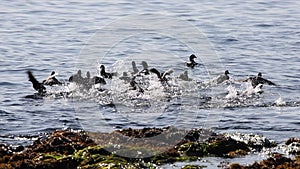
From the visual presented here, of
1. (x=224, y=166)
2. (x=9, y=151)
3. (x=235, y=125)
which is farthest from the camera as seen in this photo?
(x=235, y=125)

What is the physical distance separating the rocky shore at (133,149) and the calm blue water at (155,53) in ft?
4.97

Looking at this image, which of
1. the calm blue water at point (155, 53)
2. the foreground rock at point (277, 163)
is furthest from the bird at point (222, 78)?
the foreground rock at point (277, 163)

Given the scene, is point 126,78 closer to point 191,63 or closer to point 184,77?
point 184,77

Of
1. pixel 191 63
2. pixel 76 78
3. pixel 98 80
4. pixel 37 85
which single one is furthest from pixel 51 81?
pixel 191 63

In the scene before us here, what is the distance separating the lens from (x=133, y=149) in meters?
16.1

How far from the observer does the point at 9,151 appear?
16281 mm

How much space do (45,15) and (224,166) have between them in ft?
94.7

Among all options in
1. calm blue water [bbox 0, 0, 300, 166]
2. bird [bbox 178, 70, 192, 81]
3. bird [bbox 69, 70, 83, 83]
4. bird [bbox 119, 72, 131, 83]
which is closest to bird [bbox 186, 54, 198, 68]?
calm blue water [bbox 0, 0, 300, 166]

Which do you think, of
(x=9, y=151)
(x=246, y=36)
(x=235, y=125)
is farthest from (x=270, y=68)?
(x=9, y=151)

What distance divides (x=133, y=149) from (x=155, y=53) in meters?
16.4

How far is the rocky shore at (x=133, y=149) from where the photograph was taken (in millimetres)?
15234

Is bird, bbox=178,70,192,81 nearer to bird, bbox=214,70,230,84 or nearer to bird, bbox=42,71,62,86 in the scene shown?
bird, bbox=214,70,230,84

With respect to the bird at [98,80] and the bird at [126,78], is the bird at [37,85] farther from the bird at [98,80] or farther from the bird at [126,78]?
the bird at [126,78]

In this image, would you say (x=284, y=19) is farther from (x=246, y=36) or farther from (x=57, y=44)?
(x=57, y=44)
